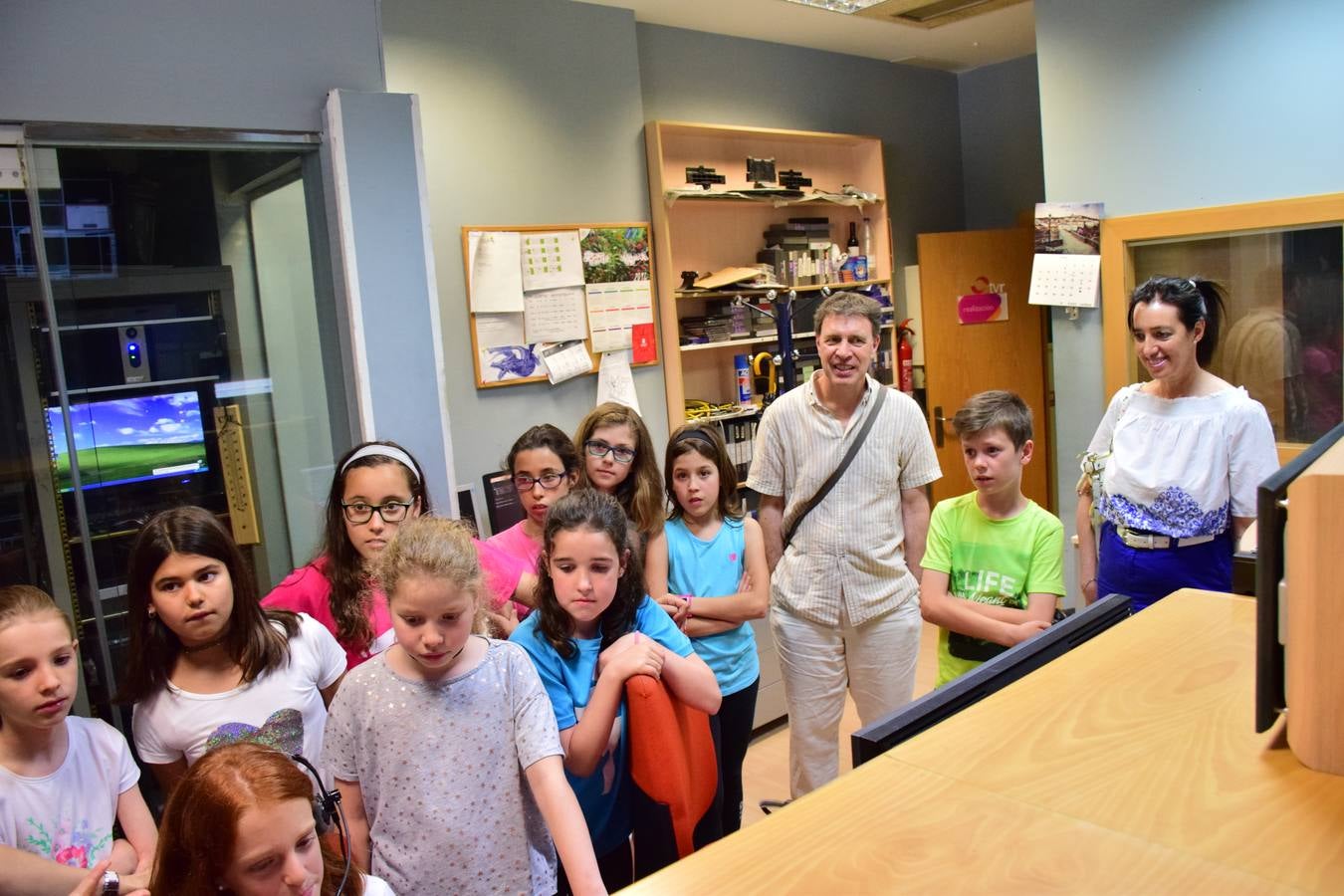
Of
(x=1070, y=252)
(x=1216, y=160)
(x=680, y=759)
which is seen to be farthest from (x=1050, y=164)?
(x=680, y=759)

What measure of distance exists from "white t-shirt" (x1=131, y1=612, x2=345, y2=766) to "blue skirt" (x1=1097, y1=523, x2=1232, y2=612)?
193 centimetres

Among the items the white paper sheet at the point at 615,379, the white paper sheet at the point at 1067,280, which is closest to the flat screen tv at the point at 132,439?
the white paper sheet at the point at 615,379

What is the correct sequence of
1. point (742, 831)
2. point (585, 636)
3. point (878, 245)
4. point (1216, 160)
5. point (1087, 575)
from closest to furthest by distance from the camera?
point (742, 831), point (585, 636), point (1087, 575), point (1216, 160), point (878, 245)

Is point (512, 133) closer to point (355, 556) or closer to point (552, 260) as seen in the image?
point (552, 260)

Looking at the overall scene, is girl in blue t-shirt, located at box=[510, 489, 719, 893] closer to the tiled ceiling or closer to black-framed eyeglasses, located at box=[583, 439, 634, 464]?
black-framed eyeglasses, located at box=[583, 439, 634, 464]

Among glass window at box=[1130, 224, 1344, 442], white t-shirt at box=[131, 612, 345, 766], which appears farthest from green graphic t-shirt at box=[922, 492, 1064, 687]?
glass window at box=[1130, 224, 1344, 442]

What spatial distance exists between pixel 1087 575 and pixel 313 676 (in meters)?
Answer: 2.07

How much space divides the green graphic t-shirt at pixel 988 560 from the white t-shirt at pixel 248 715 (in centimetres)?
140

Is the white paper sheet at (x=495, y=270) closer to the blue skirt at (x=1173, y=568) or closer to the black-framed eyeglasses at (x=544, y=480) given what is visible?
the black-framed eyeglasses at (x=544, y=480)

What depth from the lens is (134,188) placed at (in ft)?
8.30

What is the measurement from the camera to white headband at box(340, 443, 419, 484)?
2.10m

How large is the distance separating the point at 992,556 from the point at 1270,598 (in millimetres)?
1477

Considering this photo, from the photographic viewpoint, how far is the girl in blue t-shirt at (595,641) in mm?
1595

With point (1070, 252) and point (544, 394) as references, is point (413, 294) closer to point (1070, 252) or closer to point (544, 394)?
point (544, 394)
